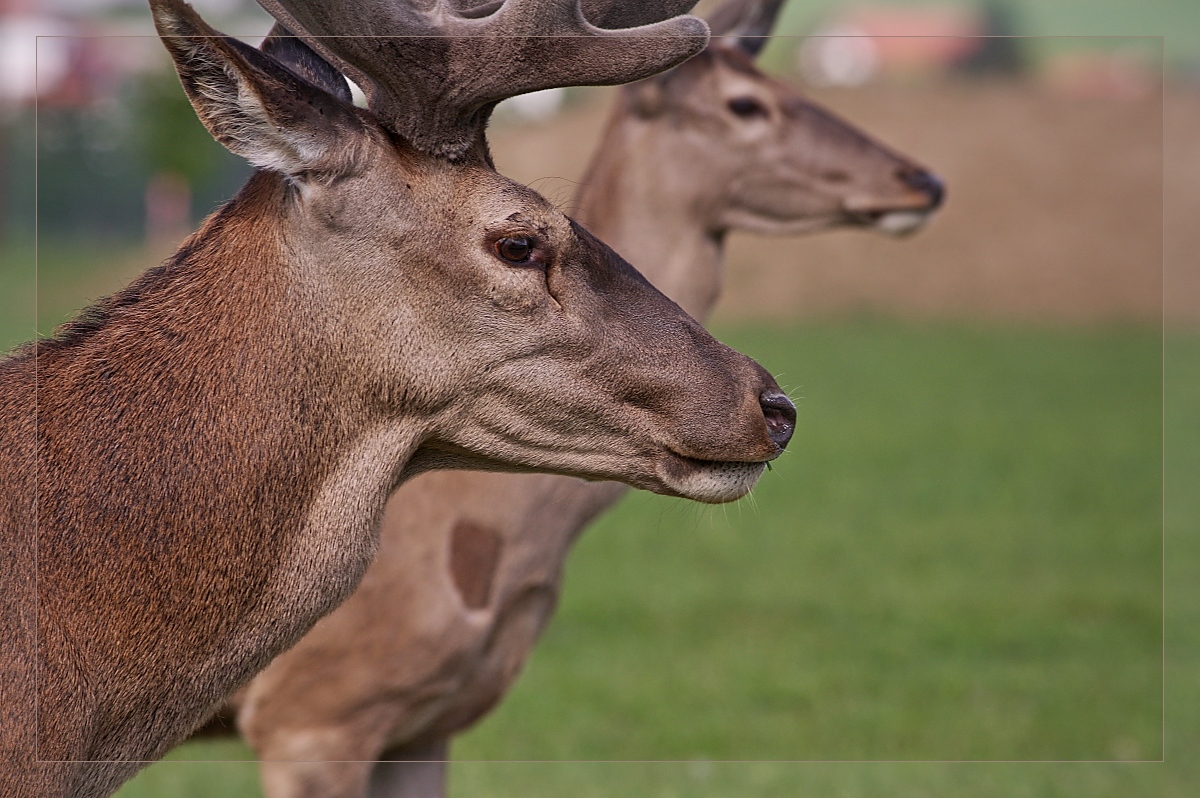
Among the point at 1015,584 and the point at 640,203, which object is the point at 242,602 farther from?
the point at 1015,584

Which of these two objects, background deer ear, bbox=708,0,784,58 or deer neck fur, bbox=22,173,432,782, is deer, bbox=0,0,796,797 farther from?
background deer ear, bbox=708,0,784,58

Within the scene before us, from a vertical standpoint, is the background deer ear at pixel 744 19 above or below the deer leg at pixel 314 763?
above

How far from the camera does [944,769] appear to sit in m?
6.67

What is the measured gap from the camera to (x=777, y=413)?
3.24 m

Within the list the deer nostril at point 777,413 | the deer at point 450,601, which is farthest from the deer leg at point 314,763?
the deer nostril at point 777,413

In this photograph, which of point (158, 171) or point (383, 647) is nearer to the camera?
point (383, 647)

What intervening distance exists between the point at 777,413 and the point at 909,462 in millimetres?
12091

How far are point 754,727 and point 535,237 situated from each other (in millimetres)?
4716

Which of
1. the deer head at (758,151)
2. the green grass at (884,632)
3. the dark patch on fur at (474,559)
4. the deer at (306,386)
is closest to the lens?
the deer at (306,386)

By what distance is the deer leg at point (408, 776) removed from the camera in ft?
→ 16.4

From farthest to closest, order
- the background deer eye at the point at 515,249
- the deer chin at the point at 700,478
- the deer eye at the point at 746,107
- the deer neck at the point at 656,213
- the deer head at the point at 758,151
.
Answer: the deer eye at the point at 746,107 → the deer head at the point at 758,151 → the deer neck at the point at 656,213 → the deer chin at the point at 700,478 → the background deer eye at the point at 515,249

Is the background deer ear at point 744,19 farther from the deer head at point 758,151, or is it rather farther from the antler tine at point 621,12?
the antler tine at point 621,12

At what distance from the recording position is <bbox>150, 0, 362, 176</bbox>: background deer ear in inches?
110

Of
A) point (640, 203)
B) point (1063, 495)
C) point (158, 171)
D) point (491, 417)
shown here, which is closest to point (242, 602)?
point (491, 417)
